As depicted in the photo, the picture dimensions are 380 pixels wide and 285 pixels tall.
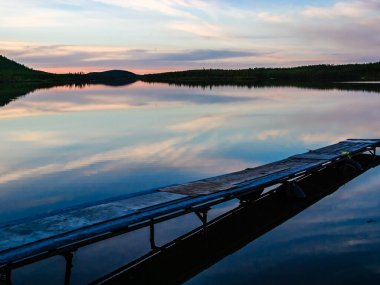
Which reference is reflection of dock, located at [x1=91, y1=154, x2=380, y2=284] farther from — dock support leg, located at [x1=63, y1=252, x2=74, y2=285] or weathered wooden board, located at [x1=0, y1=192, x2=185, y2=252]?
weathered wooden board, located at [x1=0, y1=192, x2=185, y2=252]

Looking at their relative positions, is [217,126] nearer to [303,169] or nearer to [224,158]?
[224,158]

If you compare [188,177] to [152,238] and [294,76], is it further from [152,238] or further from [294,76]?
[294,76]

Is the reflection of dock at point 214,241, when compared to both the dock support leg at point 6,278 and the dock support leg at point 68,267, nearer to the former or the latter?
the dock support leg at point 68,267

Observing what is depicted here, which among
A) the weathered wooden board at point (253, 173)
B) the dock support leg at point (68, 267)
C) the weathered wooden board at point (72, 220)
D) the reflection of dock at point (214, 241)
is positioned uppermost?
the weathered wooden board at point (72, 220)

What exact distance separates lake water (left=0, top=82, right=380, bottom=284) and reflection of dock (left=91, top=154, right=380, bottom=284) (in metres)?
0.25

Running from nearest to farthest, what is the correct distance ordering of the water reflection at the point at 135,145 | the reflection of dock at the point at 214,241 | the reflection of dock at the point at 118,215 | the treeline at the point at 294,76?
the reflection of dock at the point at 118,215, the reflection of dock at the point at 214,241, the water reflection at the point at 135,145, the treeline at the point at 294,76

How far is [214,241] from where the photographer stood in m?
10.3

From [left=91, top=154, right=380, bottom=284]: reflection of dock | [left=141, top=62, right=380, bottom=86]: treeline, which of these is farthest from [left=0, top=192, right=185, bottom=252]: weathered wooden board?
[left=141, top=62, right=380, bottom=86]: treeline

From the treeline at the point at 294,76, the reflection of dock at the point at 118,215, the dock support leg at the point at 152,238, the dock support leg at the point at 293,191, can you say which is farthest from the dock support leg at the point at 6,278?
the treeline at the point at 294,76

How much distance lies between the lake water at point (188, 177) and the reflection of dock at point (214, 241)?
0.81ft

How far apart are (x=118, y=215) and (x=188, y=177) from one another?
6.81 m

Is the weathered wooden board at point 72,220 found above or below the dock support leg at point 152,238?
above

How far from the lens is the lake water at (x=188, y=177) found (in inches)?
345

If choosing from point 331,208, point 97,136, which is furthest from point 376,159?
point 97,136
